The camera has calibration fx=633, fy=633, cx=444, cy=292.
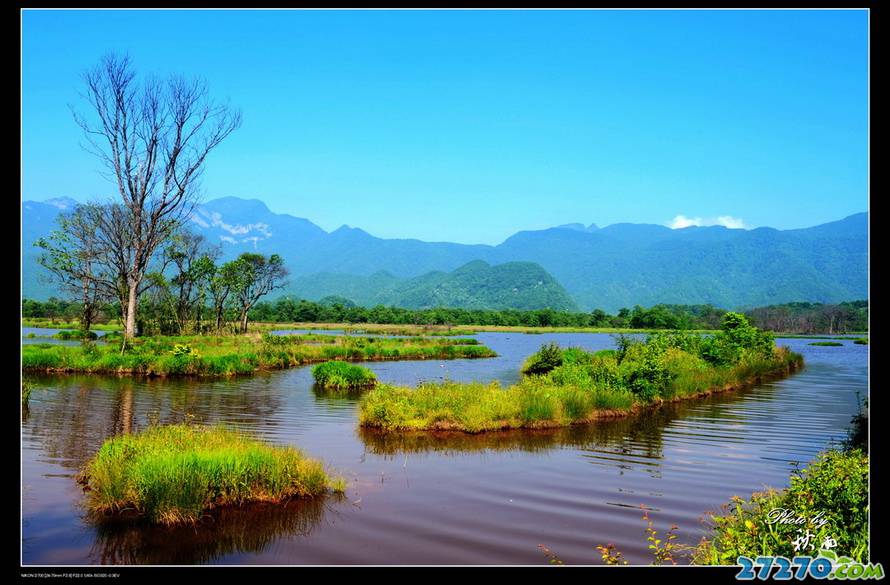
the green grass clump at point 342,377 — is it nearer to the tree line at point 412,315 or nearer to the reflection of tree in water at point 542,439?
the reflection of tree in water at point 542,439

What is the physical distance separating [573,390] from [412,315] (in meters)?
100

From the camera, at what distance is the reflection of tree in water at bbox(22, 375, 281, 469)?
15.1m

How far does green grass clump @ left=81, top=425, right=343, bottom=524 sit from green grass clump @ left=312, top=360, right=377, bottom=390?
15010 mm

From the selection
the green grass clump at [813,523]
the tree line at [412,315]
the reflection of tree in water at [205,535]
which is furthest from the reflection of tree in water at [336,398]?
the tree line at [412,315]

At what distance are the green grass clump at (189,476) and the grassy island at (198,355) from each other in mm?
19054

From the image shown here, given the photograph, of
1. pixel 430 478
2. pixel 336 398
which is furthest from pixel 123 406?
pixel 430 478

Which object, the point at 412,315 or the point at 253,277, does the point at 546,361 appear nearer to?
the point at 253,277

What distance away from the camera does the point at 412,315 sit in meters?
120

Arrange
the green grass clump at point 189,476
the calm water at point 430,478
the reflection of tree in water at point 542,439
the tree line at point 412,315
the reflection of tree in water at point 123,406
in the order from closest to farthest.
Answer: the calm water at point 430,478 → the green grass clump at point 189,476 → the reflection of tree in water at point 123,406 → the reflection of tree in water at point 542,439 → the tree line at point 412,315

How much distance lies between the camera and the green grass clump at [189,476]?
30.7ft
